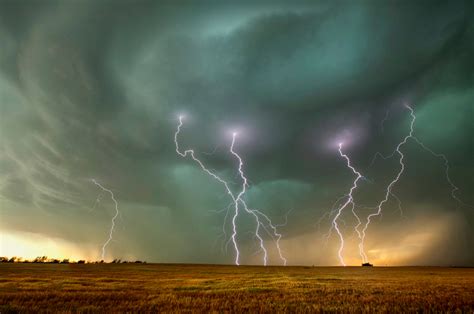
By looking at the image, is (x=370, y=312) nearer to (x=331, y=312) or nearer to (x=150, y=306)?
(x=331, y=312)

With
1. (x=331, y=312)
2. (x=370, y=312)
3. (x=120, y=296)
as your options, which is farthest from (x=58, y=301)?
(x=370, y=312)

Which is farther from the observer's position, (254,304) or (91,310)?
(254,304)

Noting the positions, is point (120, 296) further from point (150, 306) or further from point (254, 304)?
point (254, 304)

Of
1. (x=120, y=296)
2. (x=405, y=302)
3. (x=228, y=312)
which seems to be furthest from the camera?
(x=120, y=296)

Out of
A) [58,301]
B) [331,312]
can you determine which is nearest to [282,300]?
[331,312]

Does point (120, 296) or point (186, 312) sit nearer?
point (186, 312)

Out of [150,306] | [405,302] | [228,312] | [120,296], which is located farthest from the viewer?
[120,296]

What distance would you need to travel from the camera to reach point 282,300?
12.6 m

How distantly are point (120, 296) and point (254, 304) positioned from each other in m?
5.78

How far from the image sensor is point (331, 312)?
9898mm

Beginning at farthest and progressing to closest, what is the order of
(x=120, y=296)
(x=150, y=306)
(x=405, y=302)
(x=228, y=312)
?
(x=120, y=296) < (x=405, y=302) < (x=150, y=306) < (x=228, y=312)

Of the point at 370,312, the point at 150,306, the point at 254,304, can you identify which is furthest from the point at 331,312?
the point at 150,306

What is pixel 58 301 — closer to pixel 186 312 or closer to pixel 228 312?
pixel 186 312

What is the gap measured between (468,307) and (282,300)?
6.06 m
